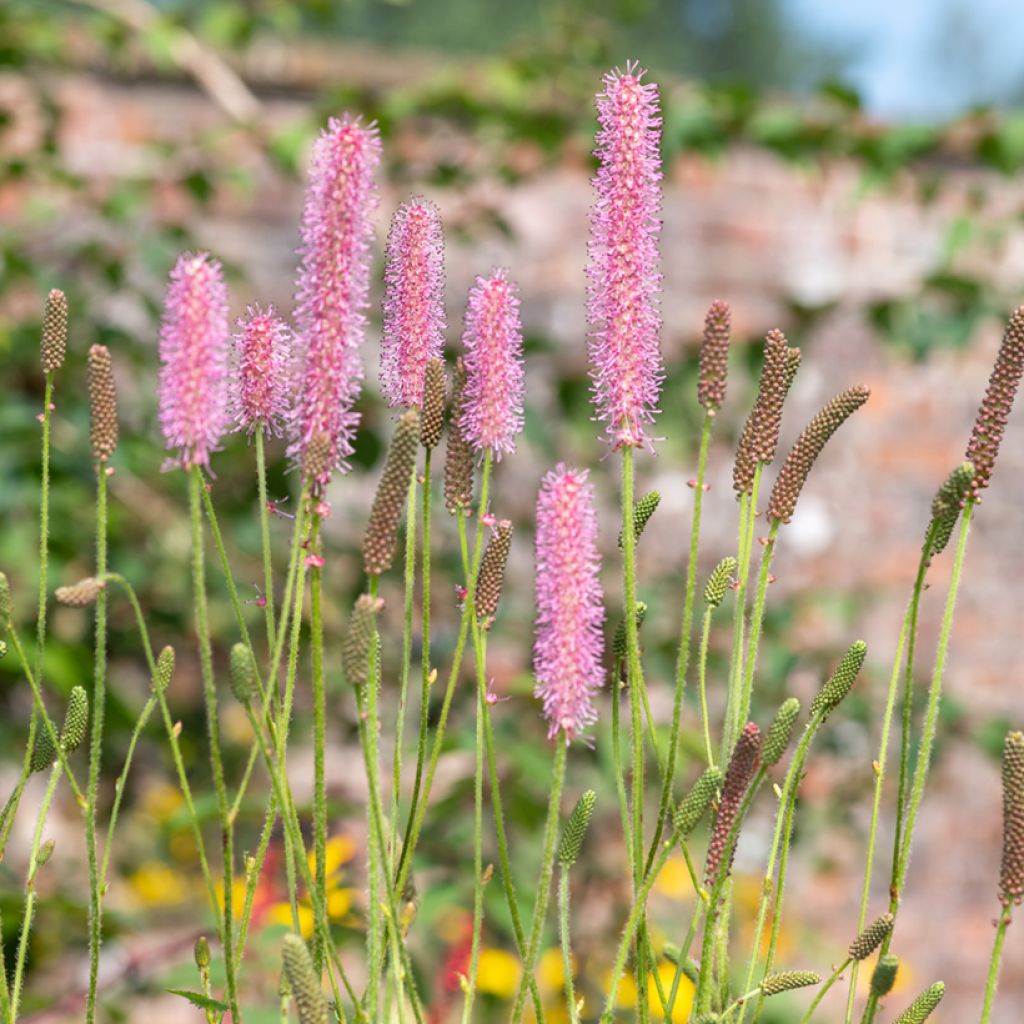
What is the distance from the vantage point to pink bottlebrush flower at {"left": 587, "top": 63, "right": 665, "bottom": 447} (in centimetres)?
62

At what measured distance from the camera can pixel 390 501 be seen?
609 millimetres

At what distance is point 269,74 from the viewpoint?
341 cm

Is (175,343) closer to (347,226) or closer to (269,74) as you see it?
(347,226)

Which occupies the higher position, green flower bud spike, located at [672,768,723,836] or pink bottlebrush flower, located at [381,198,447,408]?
pink bottlebrush flower, located at [381,198,447,408]

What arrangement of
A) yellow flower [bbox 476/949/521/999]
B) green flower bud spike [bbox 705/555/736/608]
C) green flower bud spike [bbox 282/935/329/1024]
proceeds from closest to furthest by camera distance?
green flower bud spike [bbox 282/935/329/1024], green flower bud spike [bbox 705/555/736/608], yellow flower [bbox 476/949/521/999]

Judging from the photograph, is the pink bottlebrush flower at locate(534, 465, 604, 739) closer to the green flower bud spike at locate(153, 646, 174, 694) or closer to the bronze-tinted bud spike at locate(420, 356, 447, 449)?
the bronze-tinted bud spike at locate(420, 356, 447, 449)

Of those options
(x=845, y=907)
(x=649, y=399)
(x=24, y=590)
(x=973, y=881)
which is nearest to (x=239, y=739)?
(x=24, y=590)

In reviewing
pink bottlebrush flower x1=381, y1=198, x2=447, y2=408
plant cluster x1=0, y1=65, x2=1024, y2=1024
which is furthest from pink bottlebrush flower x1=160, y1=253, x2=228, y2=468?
pink bottlebrush flower x1=381, y1=198, x2=447, y2=408

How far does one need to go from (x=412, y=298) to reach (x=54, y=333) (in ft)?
0.57

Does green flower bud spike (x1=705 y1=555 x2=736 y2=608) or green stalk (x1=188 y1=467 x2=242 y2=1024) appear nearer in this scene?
green stalk (x1=188 y1=467 x2=242 y2=1024)

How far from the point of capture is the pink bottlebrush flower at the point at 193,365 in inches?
22.8

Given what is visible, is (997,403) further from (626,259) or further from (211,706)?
(211,706)

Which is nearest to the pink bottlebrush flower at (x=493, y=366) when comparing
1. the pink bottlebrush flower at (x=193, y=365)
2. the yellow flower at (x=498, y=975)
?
the pink bottlebrush flower at (x=193, y=365)

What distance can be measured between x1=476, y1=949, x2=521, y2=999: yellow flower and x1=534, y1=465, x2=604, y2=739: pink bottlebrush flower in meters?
1.27
